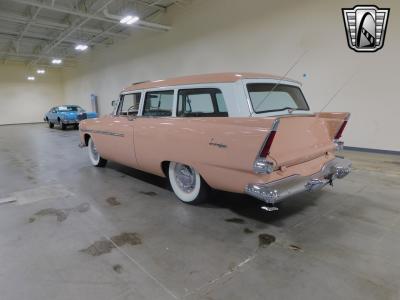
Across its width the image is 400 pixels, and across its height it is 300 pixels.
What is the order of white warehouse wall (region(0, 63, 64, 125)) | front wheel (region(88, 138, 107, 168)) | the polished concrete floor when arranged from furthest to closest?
white warehouse wall (region(0, 63, 64, 125)) < front wheel (region(88, 138, 107, 168)) < the polished concrete floor

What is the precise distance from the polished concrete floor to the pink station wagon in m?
0.41

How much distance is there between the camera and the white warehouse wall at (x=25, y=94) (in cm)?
2166

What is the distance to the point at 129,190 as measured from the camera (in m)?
4.10

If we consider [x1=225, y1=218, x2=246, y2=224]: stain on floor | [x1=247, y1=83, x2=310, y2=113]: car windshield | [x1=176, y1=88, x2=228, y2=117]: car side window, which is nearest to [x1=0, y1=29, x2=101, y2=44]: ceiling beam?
[x1=176, y1=88, x2=228, y2=117]: car side window

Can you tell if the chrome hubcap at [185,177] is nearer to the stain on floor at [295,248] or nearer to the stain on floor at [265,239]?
the stain on floor at [265,239]

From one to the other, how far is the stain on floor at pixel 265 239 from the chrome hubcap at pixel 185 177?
44.1 inches

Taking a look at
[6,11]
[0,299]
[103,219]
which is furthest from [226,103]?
[6,11]

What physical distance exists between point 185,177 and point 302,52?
5700mm

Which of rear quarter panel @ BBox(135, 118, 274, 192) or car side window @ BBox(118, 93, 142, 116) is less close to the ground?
car side window @ BBox(118, 93, 142, 116)

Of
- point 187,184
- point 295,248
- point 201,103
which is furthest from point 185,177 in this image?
point 295,248

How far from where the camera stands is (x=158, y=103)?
3879 millimetres

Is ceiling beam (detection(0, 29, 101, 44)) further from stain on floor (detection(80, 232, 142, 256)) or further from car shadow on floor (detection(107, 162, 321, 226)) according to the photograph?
stain on floor (detection(80, 232, 142, 256))

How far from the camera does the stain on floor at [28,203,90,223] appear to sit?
316 centimetres

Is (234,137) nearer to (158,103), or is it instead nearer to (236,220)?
(236,220)
